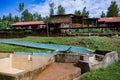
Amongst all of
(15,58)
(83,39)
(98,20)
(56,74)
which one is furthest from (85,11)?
(56,74)

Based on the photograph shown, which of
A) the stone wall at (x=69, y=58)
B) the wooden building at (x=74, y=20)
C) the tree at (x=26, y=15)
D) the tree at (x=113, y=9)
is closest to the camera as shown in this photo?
the stone wall at (x=69, y=58)

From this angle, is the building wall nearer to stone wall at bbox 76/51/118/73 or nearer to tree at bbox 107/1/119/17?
tree at bbox 107/1/119/17

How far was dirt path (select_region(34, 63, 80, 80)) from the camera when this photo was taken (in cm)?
875

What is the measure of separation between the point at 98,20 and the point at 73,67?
83.5 feet

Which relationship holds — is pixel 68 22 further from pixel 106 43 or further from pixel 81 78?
pixel 81 78

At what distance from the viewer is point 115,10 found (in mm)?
41000

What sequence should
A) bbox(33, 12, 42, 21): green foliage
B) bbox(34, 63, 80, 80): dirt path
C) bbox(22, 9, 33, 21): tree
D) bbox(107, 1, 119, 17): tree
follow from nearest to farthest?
bbox(34, 63, 80, 80): dirt path, bbox(107, 1, 119, 17): tree, bbox(22, 9, 33, 21): tree, bbox(33, 12, 42, 21): green foliage

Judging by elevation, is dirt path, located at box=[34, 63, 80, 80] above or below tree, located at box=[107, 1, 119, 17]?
below

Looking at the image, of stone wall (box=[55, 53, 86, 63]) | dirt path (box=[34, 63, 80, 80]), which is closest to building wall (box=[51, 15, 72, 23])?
stone wall (box=[55, 53, 86, 63])

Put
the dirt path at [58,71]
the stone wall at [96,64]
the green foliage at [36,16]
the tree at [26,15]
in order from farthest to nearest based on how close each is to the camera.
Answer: the green foliage at [36,16]
the tree at [26,15]
the stone wall at [96,64]
the dirt path at [58,71]

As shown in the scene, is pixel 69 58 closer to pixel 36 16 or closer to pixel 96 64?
pixel 96 64

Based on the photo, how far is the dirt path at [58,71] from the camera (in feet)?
28.7

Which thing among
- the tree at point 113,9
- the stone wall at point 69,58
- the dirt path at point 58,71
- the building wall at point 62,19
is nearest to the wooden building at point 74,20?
the building wall at point 62,19

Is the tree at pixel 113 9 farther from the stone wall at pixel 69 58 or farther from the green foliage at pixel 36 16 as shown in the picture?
the stone wall at pixel 69 58
